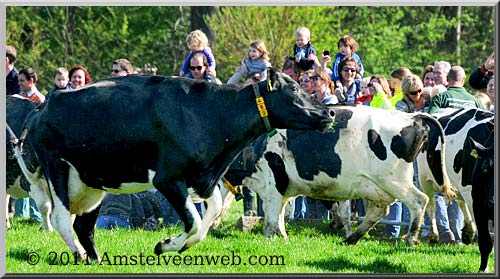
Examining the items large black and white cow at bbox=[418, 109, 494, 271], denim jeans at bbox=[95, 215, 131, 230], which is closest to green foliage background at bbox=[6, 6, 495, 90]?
denim jeans at bbox=[95, 215, 131, 230]

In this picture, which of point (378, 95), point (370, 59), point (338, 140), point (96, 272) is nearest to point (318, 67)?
point (378, 95)

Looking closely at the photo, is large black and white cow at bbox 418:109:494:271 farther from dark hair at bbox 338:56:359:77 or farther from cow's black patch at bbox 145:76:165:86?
cow's black patch at bbox 145:76:165:86

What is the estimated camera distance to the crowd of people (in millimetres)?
14781

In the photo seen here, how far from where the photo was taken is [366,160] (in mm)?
13703

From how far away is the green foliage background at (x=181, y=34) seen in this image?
1177 inches

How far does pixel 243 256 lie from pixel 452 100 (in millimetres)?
3874

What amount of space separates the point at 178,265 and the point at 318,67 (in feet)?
17.2

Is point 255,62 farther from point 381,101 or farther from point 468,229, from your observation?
point 468,229

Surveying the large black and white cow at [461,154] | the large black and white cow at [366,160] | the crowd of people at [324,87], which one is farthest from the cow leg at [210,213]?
the crowd of people at [324,87]

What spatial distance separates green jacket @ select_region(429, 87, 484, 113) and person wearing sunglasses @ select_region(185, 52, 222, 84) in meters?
2.72

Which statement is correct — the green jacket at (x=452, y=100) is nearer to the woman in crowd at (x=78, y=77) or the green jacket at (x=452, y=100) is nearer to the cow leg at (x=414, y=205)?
the cow leg at (x=414, y=205)

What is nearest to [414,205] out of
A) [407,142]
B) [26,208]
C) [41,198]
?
[407,142]

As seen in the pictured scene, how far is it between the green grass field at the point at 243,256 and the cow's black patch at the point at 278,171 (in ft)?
2.35

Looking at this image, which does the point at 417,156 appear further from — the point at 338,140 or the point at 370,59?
the point at 370,59
